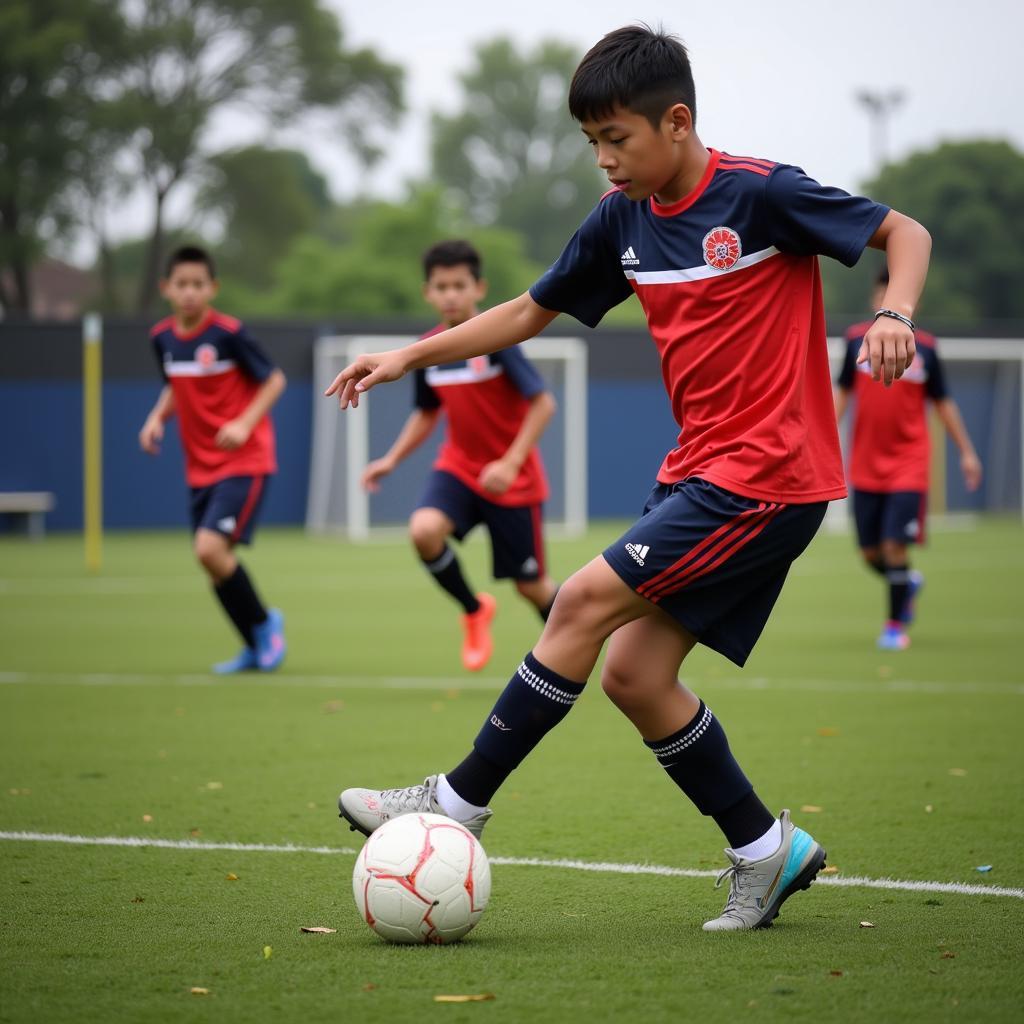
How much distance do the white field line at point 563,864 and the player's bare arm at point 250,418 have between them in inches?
151

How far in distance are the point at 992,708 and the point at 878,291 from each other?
8.41 ft

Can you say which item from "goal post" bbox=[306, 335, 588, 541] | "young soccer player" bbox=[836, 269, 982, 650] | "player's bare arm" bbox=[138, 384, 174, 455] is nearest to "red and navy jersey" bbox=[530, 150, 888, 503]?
"player's bare arm" bbox=[138, 384, 174, 455]

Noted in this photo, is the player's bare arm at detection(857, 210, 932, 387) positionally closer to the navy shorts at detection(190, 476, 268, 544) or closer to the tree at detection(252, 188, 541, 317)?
the navy shorts at detection(190, 476, 268, 544)

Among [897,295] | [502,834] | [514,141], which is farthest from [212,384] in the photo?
[514,141]

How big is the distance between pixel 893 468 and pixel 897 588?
799 mm

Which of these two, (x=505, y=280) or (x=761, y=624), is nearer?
(x=761, y=624)

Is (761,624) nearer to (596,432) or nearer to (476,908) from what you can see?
(476,908)

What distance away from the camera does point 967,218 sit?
193 ft

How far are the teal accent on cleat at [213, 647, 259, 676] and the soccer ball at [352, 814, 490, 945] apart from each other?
598cm

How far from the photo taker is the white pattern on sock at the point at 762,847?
4.24 m

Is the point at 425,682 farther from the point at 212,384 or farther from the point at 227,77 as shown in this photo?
the point at 227,77

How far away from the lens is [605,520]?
30.4 m

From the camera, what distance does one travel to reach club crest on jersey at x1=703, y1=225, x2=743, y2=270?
412cm

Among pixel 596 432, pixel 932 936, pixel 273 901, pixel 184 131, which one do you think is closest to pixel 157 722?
pixel 273 901
